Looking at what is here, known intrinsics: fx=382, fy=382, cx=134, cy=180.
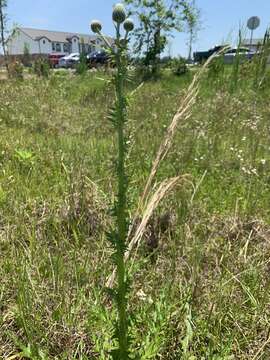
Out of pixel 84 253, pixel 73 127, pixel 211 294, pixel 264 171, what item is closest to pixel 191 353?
pixel 211 294

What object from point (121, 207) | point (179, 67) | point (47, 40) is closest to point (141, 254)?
point (121, 207)

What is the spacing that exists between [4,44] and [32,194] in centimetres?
1350

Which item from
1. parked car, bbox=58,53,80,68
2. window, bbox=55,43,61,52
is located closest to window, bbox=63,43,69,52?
window, bbox=55,43,61,52

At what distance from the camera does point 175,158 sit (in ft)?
11.9

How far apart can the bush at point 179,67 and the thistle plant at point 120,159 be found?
12.8 metres

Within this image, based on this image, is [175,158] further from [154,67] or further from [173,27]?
[173,27]

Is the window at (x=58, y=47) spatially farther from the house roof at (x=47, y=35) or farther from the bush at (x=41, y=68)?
the bush at (x=41, y=68)

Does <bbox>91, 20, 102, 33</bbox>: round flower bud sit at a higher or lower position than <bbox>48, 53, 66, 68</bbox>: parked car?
higher

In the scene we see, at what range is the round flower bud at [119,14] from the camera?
98 cm

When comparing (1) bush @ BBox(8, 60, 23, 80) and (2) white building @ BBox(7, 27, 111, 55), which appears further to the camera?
(2) white building @ BBox(7, 27, 111, 55)

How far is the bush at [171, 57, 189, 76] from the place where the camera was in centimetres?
1333

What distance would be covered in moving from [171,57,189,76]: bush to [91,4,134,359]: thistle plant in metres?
12.8

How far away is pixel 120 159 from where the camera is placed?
1112 millimetres

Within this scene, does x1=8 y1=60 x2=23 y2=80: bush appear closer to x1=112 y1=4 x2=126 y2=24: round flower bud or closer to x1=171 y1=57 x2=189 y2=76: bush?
x1=171 y1=57 x2=189 y2=76: bush
